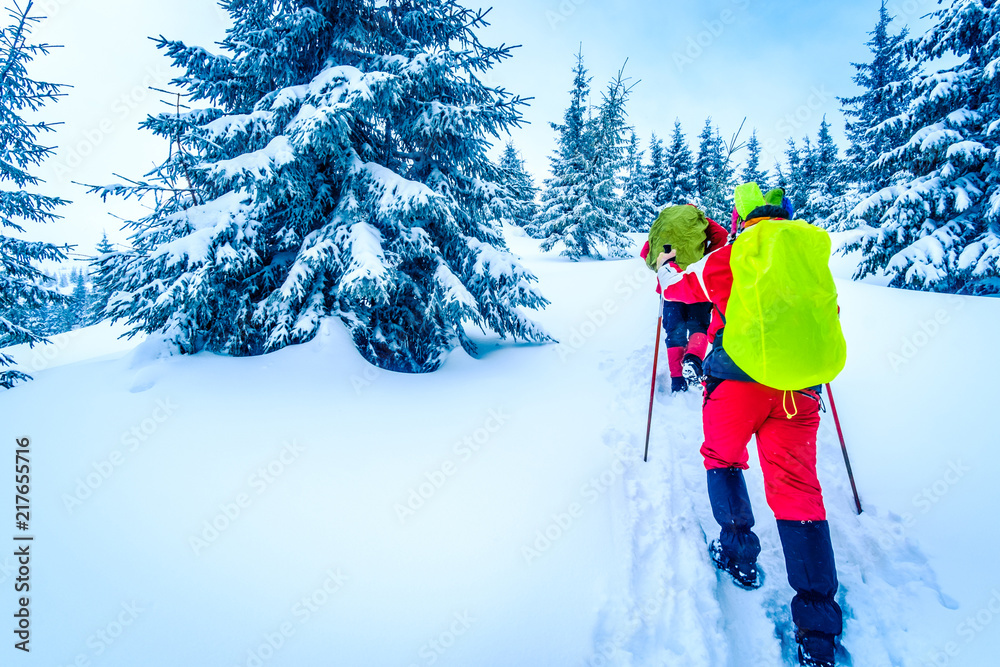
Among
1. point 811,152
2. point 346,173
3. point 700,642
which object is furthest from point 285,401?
point 811,152

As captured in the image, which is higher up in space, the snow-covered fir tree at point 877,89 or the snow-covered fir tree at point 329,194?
the snow-covered fir tree at point 877,89

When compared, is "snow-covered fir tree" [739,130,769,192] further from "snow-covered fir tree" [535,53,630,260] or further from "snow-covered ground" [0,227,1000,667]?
"snow-covered ground" [0,227,1000,667]

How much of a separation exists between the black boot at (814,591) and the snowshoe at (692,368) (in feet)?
7.84

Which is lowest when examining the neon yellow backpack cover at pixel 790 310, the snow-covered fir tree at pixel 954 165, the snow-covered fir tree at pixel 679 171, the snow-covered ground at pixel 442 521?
the snow-covered ground at pixel 442 521

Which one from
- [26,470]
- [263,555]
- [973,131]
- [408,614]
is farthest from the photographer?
[973,131]

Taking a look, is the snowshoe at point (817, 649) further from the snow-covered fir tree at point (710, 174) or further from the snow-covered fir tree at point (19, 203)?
the snow-covered fir tree at point (710, 174)

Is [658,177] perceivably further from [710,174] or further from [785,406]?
[785,406]

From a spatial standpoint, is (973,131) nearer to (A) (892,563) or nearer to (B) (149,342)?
(A) (892,563)

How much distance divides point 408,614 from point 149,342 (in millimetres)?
5083

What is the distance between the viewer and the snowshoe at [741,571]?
254 centimetres

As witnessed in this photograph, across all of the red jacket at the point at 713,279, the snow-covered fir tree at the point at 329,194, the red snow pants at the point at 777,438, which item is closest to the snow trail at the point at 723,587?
the red snow pants at the point at 777,438

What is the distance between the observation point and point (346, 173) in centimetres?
593

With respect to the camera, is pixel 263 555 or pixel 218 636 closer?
pixel 218 636

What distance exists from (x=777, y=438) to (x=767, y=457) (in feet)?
0.44
